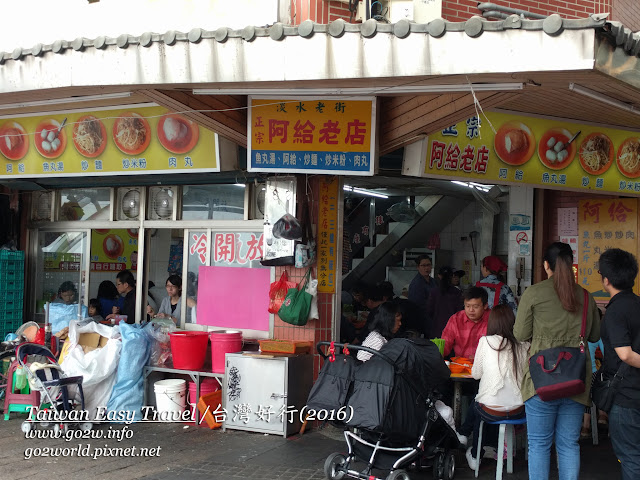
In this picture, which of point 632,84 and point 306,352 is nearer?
point 632,84

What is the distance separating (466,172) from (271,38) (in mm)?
2941

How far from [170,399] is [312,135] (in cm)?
344

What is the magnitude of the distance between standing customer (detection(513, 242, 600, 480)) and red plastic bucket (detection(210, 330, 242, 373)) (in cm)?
364

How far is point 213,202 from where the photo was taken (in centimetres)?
855

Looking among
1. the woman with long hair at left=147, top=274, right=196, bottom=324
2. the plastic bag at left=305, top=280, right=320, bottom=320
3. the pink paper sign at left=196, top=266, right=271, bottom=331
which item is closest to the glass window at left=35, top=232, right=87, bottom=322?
the woman with long hair at left=147, top=274, right=196, bottom=324

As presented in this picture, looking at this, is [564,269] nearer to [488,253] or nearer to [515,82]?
[515,82]

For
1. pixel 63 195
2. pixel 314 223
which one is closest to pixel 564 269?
pixel 314 223

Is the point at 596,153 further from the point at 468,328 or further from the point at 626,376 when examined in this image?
the point at 626,376

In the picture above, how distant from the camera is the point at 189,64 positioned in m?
5.66

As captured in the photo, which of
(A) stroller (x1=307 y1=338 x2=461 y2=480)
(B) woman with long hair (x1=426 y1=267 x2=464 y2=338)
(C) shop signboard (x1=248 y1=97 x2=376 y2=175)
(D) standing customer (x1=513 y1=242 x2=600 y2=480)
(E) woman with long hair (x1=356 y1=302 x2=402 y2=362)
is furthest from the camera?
(B) woman with long hair (x1=426 y1=267 x2=464 y2=338)

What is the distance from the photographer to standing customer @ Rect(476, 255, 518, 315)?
8.48 m

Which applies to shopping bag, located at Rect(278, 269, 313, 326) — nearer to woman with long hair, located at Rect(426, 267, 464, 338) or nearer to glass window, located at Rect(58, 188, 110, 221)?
woman with long hair, located at Rect(426, 267, 464, 338)

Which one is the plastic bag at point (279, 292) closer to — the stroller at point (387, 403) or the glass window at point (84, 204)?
the stroller at point (387, 403)

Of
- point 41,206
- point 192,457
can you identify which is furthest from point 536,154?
point 41,206
